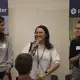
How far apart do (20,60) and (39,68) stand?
1.37 m

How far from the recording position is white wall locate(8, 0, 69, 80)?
4309 mm

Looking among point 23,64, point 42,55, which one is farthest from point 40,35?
point 23,64

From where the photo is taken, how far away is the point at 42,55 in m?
3.42

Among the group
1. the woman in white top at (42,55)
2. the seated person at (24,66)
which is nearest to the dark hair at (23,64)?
the seated person at (24,66)

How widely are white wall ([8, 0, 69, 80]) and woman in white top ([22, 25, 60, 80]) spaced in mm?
886

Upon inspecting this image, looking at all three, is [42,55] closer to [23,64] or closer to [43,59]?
[43,59]

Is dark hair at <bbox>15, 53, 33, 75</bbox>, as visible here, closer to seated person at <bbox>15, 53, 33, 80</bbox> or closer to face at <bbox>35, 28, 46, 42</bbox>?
seated person at <bbox>15, 53, 33, 80</bbox>

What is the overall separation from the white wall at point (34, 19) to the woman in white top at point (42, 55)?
886mm

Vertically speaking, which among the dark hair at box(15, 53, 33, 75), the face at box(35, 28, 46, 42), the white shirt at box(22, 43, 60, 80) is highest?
the face at box(35, 28, 46, 42)

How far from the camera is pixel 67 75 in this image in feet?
13.5

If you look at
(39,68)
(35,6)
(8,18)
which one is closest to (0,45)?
(39,68)

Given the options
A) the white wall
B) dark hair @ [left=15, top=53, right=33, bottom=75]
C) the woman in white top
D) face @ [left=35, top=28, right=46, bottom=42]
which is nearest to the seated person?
dark hair @ [left=15, top=53, right=33, bottom=75]

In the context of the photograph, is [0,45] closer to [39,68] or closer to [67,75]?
[39,68]

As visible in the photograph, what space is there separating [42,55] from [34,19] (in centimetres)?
112
